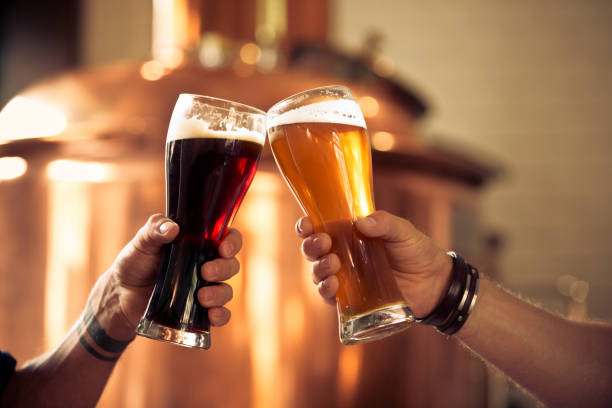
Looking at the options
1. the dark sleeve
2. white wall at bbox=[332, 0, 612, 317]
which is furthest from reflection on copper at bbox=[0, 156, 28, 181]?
white wall at bbox=[332, 0, 612, 317]

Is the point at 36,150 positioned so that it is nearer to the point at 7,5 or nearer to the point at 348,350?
the point at 348,350

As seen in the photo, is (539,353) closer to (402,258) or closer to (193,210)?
(402,258)

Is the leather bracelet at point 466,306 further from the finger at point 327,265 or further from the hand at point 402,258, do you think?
the finger at point 327,265

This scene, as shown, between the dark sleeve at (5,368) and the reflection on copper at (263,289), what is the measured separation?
642 mm

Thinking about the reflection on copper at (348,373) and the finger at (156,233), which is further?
the reflection on copper at (348,373)

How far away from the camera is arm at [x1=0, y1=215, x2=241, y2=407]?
2.21 ft

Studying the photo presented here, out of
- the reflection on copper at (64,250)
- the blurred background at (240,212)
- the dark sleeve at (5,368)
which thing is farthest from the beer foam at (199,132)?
the reflection on copper at (64,250)

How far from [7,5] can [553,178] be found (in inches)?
135

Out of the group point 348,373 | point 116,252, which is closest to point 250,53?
point 116,252

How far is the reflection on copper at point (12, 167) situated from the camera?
140 cm

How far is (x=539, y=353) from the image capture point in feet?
2.56

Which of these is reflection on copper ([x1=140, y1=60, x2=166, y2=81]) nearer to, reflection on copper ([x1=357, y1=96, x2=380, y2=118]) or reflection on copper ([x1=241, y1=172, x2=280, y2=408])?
reflection on copper ([x1=241, y1=172, x2=280, y2=408])

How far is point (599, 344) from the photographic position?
80cm

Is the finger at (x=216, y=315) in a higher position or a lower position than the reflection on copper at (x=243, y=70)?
lower
